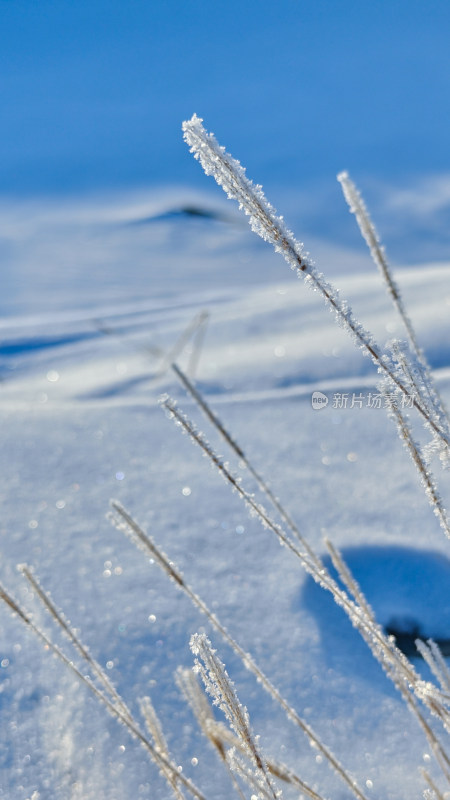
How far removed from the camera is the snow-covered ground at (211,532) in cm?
85

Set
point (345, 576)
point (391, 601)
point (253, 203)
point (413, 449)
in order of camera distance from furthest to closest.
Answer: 1. point (391, 601)
2. point (345, 576)
3. point (413, 449)
4. point (253, 203)

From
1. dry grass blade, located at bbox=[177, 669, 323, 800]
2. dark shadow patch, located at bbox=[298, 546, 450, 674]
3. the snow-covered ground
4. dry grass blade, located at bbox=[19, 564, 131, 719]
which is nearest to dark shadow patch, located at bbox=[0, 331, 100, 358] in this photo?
the snow-covered ground

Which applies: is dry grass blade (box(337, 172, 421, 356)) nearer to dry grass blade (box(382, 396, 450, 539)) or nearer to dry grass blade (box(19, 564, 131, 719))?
dry grass blade (box(382, 396, 450, 539))

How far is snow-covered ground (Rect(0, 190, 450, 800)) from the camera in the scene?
852 mm

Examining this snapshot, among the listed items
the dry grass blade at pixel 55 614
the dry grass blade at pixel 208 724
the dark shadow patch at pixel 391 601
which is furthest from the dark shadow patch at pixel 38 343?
the dry grass blade at pixel 208 724

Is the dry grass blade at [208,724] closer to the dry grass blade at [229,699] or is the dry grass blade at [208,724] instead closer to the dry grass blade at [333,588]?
the dry grass blade at [229,699]

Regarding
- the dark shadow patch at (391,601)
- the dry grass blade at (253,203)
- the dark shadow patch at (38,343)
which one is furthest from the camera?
the dark shadow patch at (38,343)

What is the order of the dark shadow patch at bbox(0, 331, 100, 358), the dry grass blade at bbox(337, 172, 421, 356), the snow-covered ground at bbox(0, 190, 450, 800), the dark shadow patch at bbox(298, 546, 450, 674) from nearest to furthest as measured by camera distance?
1. the dry grass blade at bbox(337, 172, 421, 356)
2. the snow-covered ground at bbox(0, 190, 450, 800)
3. the dark shadow patch at bbox(298, 546, 450, 674)
4. the dark shadow patch at bbox(0, 331, 100, 358)

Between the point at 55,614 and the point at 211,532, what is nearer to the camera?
the point at 55,614

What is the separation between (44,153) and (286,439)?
3.56 metres

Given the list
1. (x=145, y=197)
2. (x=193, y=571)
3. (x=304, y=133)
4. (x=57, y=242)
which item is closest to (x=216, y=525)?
(x=193, y=571)

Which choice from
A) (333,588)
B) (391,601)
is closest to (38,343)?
(391,601)

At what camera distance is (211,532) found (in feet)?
4.00

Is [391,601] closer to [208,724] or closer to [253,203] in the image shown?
[208,724]
